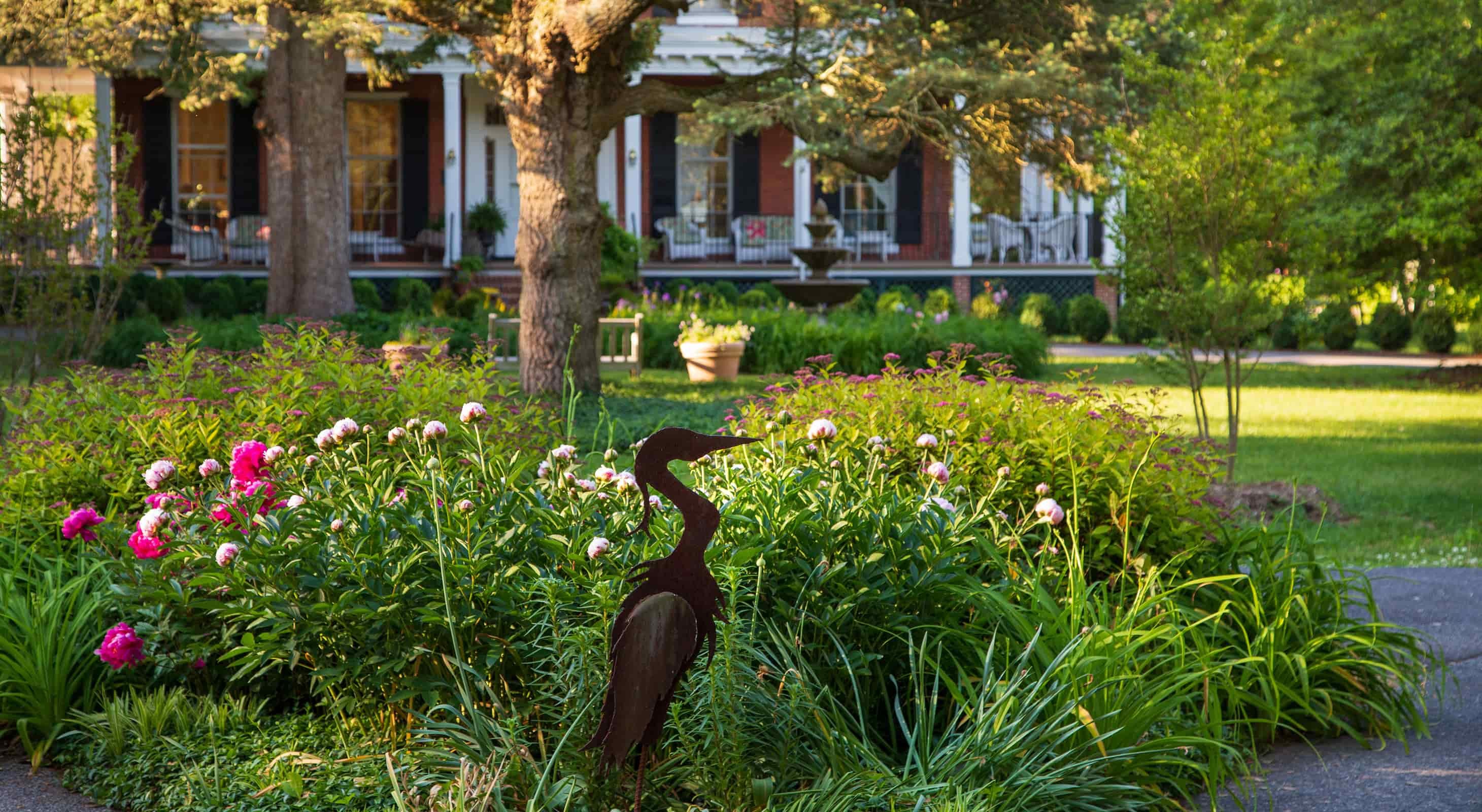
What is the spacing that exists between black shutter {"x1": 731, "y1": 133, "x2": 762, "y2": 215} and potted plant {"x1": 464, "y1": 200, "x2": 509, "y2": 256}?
429 cm

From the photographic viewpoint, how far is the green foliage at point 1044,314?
71.1 ft

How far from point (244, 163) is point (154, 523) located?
70.8 ft

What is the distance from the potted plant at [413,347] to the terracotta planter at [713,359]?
270cm

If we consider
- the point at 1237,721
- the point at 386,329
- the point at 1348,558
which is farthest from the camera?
the point at 386,329

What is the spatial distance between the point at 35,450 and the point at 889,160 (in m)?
8.42

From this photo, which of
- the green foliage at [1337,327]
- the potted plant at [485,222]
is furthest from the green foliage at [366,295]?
the green foliage at [1337,327]

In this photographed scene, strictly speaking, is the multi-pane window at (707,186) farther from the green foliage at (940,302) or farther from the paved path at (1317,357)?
the paved path at (1317,357)

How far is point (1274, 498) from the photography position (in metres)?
7.99

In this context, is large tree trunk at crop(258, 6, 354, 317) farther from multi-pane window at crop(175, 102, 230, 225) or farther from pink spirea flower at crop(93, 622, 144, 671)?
pink spirea flower at crop(93, 622, 144, 671)

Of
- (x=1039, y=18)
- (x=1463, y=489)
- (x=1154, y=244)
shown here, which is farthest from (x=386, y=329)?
(x=1463, y=489)

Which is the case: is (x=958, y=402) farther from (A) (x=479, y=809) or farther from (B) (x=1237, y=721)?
(A) (x=479, y=809)

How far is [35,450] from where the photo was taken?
498 centimetres

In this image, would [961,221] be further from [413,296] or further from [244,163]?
[244,163]

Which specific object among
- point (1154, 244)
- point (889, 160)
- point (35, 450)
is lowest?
point (35, 450)
